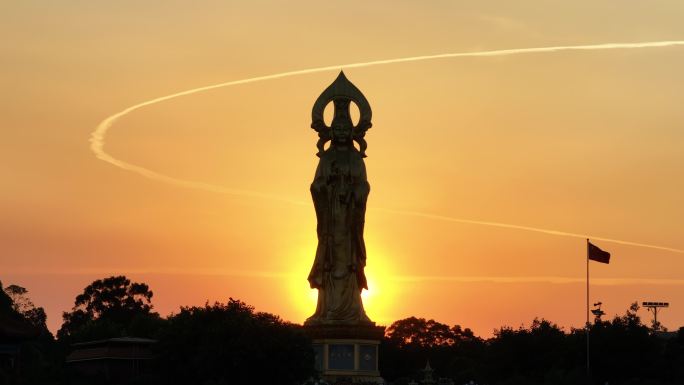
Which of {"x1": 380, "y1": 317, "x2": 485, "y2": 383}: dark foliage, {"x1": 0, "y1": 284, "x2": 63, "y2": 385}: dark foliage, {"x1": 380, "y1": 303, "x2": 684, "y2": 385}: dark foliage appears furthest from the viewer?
{"x1": 380, "y1": 317, "x2": 485, "y2": 383}: dark foliage

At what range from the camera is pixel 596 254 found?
298 feet

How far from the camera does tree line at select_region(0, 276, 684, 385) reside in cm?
8294

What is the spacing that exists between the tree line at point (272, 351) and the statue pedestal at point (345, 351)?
1.91 m

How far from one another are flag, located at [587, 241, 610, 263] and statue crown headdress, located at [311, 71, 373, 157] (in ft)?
41.0

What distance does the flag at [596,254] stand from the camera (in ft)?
297

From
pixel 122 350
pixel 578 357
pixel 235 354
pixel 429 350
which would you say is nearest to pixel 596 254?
pixel 578 357

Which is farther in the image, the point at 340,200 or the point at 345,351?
the point at 340,200

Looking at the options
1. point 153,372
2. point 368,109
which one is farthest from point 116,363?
point 368,109

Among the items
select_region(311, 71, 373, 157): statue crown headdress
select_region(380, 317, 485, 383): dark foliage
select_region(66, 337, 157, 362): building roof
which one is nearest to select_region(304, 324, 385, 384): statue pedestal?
select_region(66, 337, 157, 362): building roof

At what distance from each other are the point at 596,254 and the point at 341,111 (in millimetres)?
14834

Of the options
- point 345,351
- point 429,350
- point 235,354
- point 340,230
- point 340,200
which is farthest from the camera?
point 429,350

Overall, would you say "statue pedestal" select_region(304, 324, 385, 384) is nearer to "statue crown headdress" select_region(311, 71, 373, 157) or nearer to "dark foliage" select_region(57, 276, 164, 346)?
"statue crown headdress" select_region(311, 71, 373, 157)

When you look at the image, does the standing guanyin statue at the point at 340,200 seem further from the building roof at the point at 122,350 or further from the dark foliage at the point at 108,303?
the dark foliage at the point at 108,303

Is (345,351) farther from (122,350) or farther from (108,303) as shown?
(108,303)
